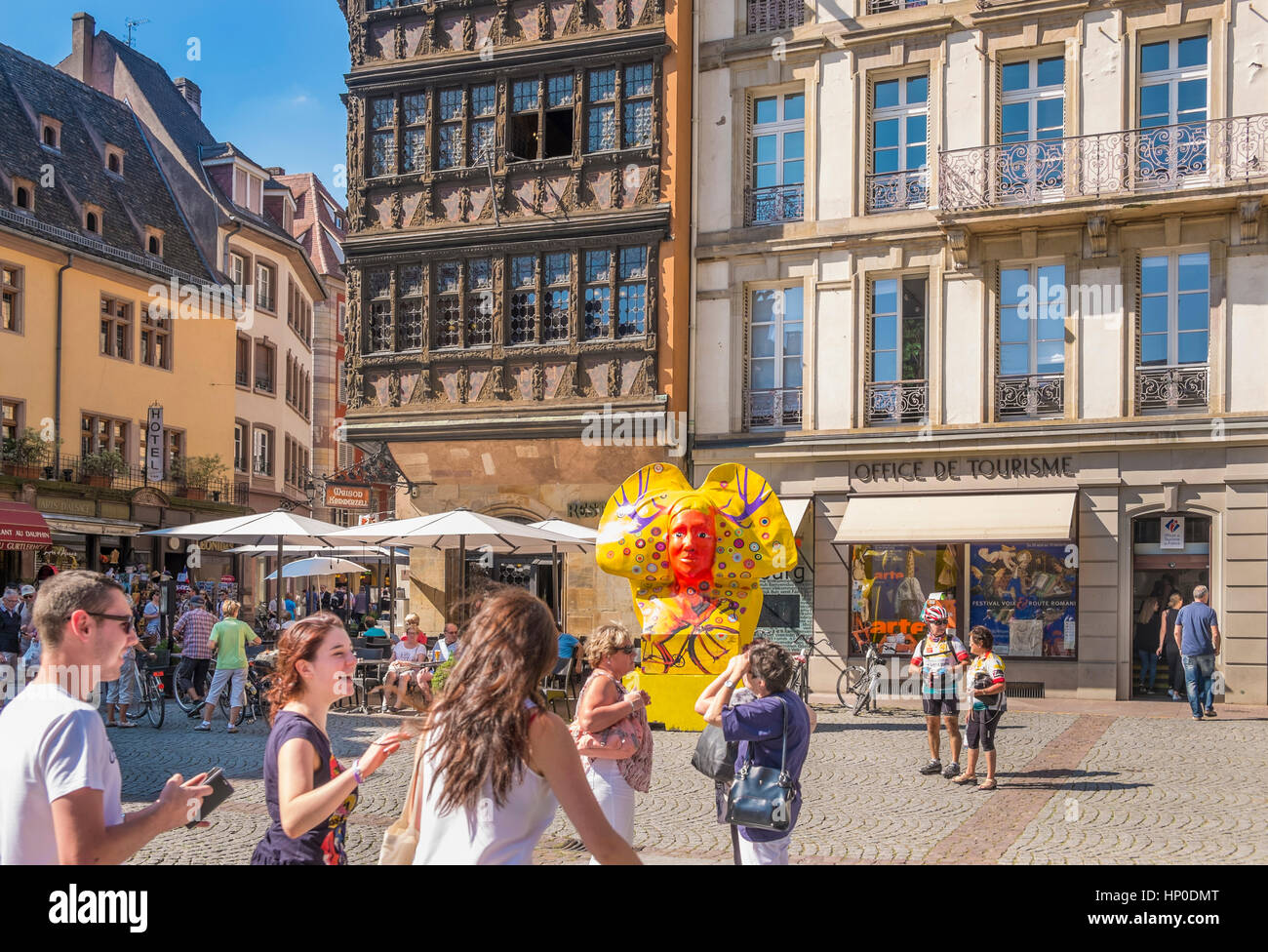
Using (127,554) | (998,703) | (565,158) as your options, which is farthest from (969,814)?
(127,554)

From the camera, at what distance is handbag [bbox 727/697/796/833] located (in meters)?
5.85

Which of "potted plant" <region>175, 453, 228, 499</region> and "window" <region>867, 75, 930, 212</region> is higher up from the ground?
"window" <region>867, 75, 930, 212</region>

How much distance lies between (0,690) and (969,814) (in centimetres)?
1179

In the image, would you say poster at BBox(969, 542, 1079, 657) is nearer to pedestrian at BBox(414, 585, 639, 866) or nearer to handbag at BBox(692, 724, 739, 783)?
handbag at BBox(692, 724, 739, 783)

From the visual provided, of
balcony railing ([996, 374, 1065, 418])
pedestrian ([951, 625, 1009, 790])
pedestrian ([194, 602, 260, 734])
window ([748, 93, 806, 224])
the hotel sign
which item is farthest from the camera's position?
window ([748, 93, 806, 224])

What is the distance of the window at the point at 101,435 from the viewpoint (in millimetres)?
33812

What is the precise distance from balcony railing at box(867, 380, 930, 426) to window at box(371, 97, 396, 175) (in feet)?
32.6

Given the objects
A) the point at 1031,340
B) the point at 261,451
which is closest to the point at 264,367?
the point at 261,451

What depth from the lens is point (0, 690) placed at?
16266 millimetres

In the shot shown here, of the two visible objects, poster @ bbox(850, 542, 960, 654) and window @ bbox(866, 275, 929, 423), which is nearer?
poster @ bbox(850, 542, 960, 654)

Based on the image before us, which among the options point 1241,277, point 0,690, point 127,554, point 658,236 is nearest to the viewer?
point 0,690

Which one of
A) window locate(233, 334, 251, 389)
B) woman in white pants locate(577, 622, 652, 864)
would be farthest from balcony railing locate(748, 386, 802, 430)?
window locate(233, 334, 251, 389)

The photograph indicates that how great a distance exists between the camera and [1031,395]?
2134 centimetres
